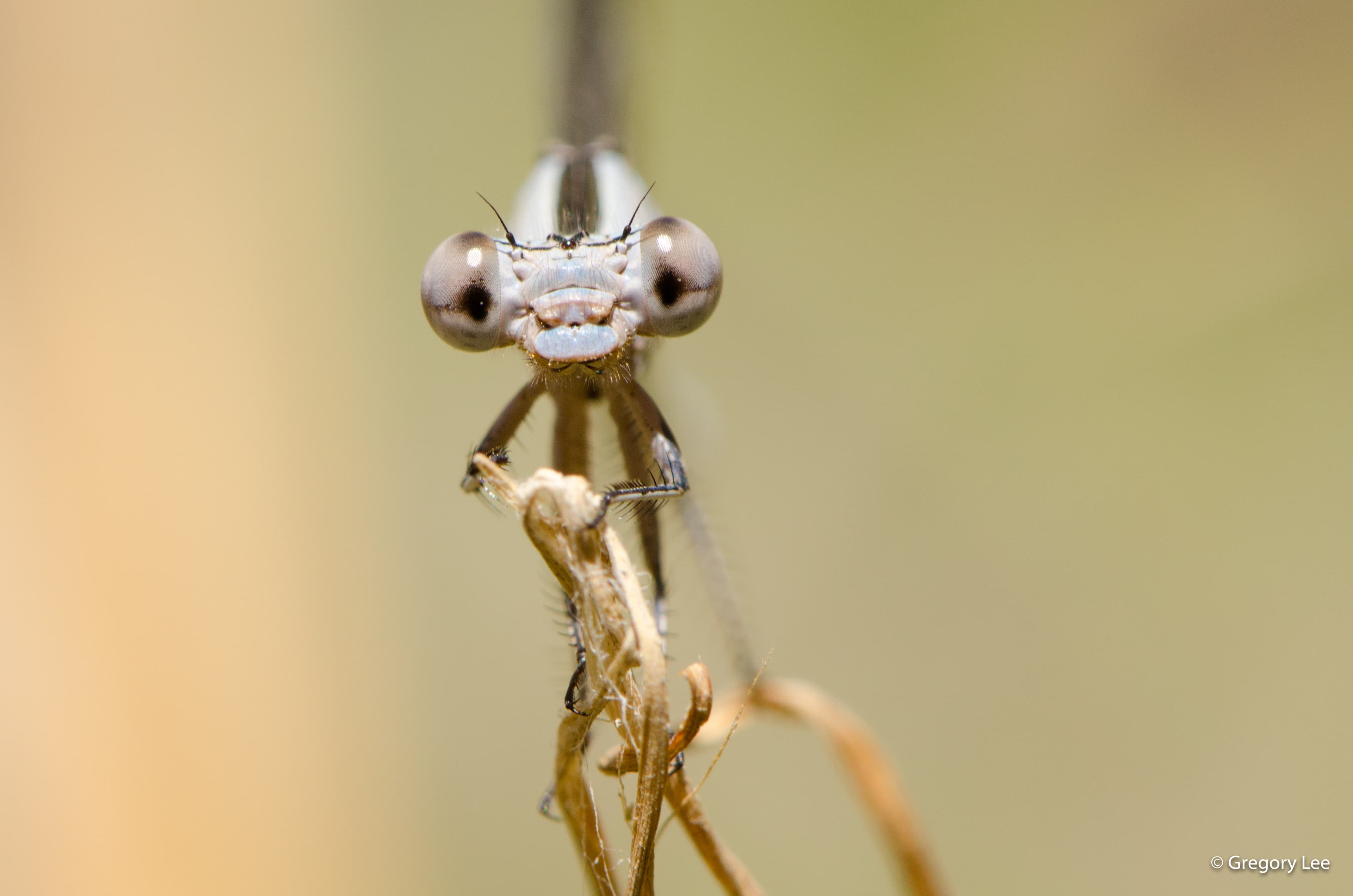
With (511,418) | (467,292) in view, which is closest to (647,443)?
(511,418)

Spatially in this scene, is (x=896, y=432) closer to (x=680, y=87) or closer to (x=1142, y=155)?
(x=1142, y=155)

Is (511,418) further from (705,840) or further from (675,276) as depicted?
(705,840)

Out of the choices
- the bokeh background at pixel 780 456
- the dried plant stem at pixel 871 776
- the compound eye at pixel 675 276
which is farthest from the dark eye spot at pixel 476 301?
the bokeh background at pixel 780 456

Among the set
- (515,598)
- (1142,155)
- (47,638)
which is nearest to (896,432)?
(1142,155)

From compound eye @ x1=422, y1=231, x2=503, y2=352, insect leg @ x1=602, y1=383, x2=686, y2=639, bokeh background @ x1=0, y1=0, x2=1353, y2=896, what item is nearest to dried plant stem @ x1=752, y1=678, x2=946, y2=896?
insect leg @ x1=602, y1=383, x2=686, y2=639

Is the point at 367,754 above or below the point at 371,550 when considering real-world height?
below

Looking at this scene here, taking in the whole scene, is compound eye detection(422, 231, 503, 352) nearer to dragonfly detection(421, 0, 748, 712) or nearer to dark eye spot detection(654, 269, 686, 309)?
dragonfly detection(421, 0, 748, 712)
